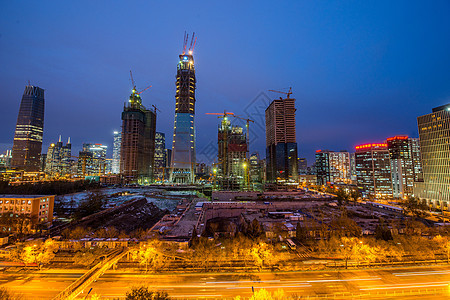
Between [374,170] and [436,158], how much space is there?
105ft

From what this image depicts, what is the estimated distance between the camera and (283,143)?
103 m

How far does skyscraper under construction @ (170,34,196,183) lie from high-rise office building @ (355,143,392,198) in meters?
72.9

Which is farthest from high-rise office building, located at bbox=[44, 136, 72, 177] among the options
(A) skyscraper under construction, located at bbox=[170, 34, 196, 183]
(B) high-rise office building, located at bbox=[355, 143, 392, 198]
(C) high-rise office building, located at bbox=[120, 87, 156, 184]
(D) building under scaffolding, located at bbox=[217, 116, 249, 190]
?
(B) high-rise office building, located at bbox=[355, 143, 392, 198]

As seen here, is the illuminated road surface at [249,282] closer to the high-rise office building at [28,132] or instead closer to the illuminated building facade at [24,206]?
the illuminated building facade at [24,206]

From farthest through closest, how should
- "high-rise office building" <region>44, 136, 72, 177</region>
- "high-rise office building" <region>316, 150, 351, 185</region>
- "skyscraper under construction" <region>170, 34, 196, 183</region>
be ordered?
1. "high-rise office building" <region>44, 136, 72, 177</region>
2. "high-rise office building" <region>316, 150, 351, 185</region>
3. "skyscraper under construction" <region>170, 34, 196, 183</region>

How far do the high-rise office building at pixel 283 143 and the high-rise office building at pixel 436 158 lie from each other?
50.2 meters

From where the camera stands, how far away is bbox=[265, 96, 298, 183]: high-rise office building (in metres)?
98.0

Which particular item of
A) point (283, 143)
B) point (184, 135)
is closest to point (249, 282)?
point (184, 135)

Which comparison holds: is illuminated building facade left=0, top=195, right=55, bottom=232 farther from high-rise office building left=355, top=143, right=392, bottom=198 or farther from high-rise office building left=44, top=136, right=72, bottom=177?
high-rise office building left=44, top=136, right=72, bottom=177

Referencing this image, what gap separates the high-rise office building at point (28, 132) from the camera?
4449 inches

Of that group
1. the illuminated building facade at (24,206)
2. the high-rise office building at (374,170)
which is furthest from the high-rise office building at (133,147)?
the high-rise office building at (374,170)

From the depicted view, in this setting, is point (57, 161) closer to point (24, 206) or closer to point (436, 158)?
point (24, 206)

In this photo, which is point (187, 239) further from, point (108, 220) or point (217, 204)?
point (108, 220)

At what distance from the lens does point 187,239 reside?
73.8 feet
